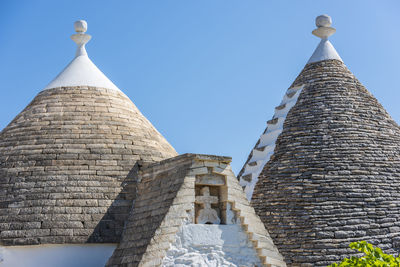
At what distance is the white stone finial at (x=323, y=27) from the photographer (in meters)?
19.4

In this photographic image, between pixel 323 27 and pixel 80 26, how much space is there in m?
6.09

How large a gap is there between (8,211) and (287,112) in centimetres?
727

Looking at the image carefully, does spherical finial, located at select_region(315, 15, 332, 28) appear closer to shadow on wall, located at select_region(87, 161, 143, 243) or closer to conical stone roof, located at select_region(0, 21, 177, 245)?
conical stone roof, located at select_region(0, 21, 177, 245)

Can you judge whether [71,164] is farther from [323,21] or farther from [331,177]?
[323,21]

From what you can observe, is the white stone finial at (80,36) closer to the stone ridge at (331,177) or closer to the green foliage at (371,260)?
the stone ridge at (331,177)

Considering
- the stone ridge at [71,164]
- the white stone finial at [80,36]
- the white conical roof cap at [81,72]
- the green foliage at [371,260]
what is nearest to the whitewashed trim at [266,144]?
the stone ridge at [71,164]

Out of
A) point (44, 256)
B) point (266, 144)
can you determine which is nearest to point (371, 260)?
point (44, 256)

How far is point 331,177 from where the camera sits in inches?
641

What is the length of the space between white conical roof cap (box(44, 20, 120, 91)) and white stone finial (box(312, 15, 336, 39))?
569 centimetres

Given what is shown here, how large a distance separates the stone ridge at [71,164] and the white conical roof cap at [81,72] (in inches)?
9.1

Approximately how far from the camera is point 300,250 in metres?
15.3

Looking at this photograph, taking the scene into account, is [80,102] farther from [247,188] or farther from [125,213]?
[247,188]

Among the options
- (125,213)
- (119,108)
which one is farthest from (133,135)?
(125,213)

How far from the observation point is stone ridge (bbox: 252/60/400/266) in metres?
15.5
